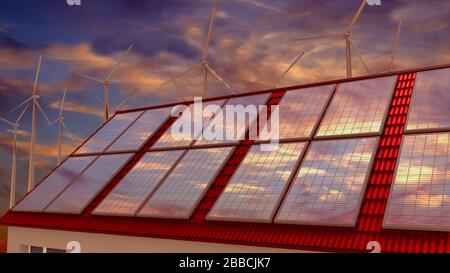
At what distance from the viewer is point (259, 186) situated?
1548 centimetres

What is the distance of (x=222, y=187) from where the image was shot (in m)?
16.9

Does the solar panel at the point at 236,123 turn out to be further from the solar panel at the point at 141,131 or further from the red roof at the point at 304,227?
the solar panel at the point at 141,131

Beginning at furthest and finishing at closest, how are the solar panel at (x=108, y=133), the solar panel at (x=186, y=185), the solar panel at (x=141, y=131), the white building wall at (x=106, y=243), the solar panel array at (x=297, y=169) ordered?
the solar panel at (x=108, y=133)
the solar panel at (x=141, y=131)
the solar panel at (x=186, y=185)
the white building wall at (x=106, y=243)
the solar panel array at (x=297, y=169)

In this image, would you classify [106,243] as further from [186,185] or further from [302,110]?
[302,110]

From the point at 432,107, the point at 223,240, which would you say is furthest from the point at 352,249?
the point at 432,107

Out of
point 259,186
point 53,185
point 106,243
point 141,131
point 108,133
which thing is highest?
point 108,133

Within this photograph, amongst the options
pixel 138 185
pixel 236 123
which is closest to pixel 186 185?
pixel 138 185

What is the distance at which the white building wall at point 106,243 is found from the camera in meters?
14.8

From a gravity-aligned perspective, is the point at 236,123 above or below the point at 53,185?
above

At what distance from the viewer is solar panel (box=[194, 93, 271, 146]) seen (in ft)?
64.8

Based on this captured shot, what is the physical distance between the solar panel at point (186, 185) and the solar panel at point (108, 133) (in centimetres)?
766

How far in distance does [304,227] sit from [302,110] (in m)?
7.00

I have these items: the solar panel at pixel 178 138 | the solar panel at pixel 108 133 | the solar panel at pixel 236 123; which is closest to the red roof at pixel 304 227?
the solar panel at pixel 236 123

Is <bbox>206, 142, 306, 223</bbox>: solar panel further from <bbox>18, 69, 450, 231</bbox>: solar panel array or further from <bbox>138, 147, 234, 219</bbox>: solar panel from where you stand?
<bbox>138, 147, 234, 219</bbox>: solar panel
